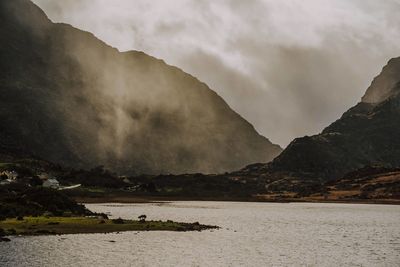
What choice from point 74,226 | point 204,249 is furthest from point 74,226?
point 204,249

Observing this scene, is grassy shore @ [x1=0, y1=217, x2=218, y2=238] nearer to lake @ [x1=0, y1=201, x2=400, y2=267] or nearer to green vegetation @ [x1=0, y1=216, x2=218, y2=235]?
green vegetation @ [x1=0, y1=216, x2=218, y2=235]

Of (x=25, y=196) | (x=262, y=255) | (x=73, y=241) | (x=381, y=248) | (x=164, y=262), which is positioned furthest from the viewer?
(x=25, y=196)

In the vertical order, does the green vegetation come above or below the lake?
above

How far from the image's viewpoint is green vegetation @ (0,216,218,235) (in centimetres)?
9329

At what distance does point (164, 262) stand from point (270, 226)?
233 feet

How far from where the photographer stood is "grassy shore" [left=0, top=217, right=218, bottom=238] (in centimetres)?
9325

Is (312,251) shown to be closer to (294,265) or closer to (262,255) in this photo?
(262,255)

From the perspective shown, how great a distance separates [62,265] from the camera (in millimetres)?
64000

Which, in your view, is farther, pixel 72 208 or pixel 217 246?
pixel 72 208

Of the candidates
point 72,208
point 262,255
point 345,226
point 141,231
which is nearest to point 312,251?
point 262,255

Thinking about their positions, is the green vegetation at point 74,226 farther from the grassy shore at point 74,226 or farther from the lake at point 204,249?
the lake at point 204,249

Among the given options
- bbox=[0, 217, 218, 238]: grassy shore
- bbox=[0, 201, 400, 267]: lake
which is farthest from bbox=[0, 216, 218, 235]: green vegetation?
bbox=[0, 201, 400, 267]: lake

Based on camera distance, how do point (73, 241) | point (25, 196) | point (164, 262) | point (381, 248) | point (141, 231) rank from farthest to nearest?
point (25, 196)
point (141, 231)
point (381, 248)
point (73, 241)
point (164, 262)

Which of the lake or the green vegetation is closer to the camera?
the lake
